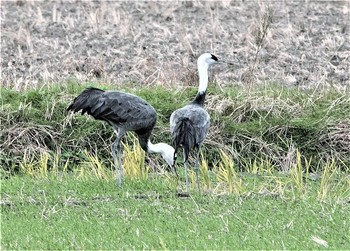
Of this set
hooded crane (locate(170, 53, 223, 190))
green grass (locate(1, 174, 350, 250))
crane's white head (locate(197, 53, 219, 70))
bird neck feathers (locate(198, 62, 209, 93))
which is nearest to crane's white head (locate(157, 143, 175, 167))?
hooded crane (locate(170, 53, 223, 190))

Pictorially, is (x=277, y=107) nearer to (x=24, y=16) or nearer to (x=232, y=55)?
(x=232, y=55)

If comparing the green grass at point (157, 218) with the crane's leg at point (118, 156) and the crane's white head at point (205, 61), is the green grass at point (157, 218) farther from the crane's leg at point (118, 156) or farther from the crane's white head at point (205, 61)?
the crane's white head at point (205, 61)

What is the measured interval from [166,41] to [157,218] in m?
10.00

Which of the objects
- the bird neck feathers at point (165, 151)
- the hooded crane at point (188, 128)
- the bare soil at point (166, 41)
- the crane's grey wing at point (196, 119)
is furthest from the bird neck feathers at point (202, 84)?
the bare soil at point (166, 41)

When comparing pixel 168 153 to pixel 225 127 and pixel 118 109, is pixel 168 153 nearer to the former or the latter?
pixel 118 109

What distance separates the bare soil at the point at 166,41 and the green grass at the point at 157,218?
206 inches

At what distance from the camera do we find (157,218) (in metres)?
7.64

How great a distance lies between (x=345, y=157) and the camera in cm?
1174

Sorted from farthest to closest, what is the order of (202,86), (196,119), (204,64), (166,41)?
(166,41) → (204,64) → (202,86) → (196,119)

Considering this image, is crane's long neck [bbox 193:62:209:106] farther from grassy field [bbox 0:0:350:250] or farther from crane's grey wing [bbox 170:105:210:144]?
grassy field [bbox 0:0:350:250]

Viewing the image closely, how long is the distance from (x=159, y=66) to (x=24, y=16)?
6.23 m

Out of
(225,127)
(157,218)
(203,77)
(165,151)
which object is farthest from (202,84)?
(157,218)

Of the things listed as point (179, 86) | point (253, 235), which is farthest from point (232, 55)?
point (253, 235)

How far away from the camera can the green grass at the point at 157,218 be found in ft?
22.7
